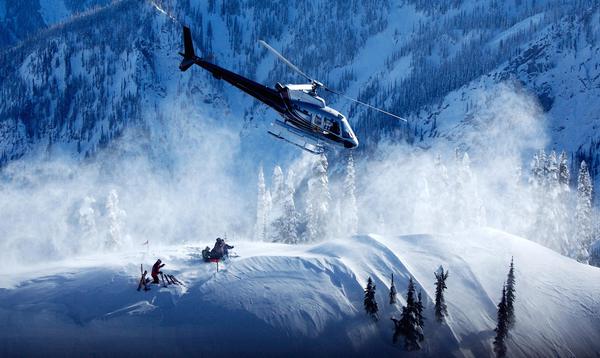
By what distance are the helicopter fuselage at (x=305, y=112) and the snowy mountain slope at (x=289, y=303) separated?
858cm

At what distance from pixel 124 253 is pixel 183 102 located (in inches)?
5865

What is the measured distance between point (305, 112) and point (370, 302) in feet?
53.6

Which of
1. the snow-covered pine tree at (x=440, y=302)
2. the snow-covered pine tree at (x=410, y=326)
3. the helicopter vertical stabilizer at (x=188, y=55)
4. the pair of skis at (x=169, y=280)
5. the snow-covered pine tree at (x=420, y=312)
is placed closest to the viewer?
the snow-covered pine tree at (x=410, y=326)

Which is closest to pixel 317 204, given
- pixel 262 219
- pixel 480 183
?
pixel 262 219

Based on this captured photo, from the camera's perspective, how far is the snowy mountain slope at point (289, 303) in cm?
3347

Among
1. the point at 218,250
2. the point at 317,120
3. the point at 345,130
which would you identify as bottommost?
the point at 218,250

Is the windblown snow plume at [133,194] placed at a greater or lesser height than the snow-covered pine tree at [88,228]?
greater

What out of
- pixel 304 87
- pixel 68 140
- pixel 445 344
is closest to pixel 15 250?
pixel 68 140

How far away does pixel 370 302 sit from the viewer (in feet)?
121

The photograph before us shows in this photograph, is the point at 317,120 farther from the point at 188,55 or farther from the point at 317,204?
the point at 317,204

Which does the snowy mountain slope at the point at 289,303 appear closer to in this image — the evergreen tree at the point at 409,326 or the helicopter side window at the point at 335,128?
the evergreen tree at the point at 409,326

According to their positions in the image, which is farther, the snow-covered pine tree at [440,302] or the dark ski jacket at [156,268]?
the snow-covered pine tree at [440,302]

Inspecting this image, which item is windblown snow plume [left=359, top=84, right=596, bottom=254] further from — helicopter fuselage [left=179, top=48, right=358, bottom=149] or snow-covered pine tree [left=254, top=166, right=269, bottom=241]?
helicopter fuselage [left=179, top=48, right=358, bottom=149]

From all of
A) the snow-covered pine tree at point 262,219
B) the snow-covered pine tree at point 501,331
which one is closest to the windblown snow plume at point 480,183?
the snow-covered pine tree at point 262,219
